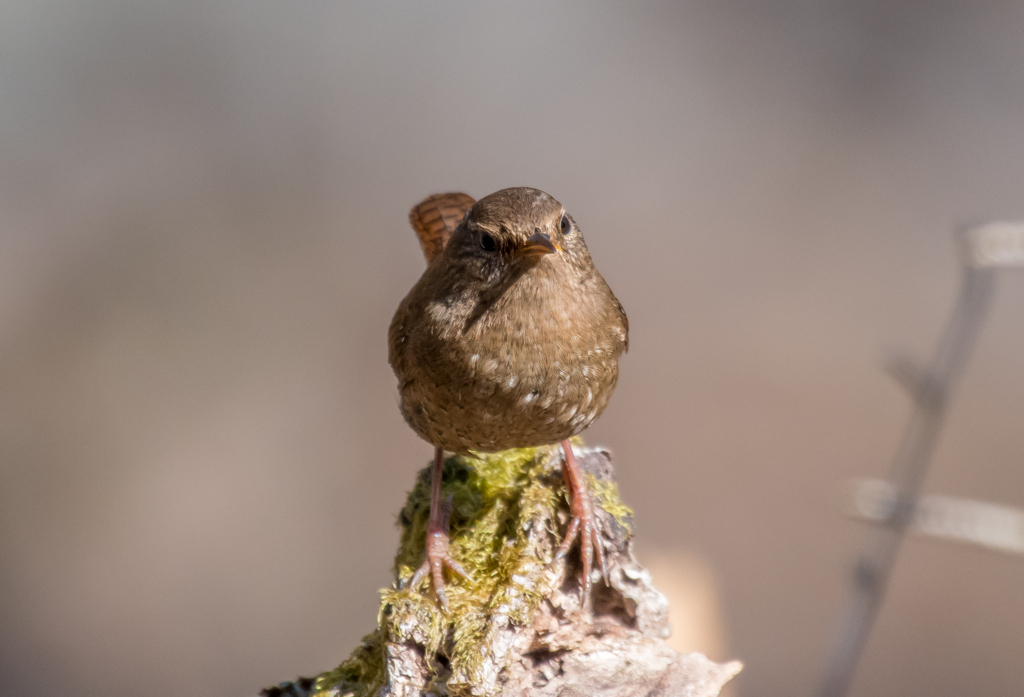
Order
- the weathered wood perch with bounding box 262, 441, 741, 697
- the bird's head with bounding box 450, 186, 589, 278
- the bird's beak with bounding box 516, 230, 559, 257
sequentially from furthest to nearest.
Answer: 1. the weathered wood perch with bounding box 262, 441, 741, 697
2. the bird's head with bounding box 450, 186, 589, 278
3. the bird's beak with bounding box 516, 230, 559, 257

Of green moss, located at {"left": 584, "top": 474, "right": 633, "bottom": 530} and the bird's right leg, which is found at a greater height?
green moss, located at {"left": 584, "top": 474, "right": 633, "bottom": 530}

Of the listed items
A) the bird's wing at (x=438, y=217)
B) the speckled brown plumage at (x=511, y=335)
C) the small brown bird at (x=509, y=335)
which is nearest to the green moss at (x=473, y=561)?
the small brown bird at (x=509, y=335)

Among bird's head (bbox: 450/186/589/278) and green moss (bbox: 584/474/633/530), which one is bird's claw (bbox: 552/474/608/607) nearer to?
green moss (bbox: 584/474/633/530)

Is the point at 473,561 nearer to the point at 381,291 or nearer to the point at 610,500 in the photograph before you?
the point at 610,500

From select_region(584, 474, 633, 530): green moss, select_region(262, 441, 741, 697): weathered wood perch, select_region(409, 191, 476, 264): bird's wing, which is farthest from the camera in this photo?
select_region(409, 191, 476, 264): bird's wing

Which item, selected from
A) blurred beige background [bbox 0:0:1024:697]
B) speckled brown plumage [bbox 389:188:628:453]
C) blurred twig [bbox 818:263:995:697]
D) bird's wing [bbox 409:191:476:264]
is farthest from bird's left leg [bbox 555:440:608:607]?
blurred beige background [bbox 0:0:1024:697]

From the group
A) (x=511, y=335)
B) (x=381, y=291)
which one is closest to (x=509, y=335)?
(x=511, y=335)
